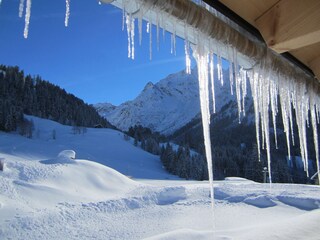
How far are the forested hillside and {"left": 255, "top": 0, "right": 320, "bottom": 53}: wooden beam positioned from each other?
66.8 meters

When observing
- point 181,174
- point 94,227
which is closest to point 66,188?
point 94,227

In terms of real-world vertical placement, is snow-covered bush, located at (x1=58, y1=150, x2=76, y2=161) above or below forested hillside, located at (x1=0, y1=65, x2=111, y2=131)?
below

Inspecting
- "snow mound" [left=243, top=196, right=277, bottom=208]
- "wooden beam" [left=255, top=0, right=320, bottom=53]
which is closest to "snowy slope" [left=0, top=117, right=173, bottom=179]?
"snow mound" [left=243, top=196, right=277, bottom=208]

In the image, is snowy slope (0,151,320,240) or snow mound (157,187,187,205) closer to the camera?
snowy slope (0,151,320,240)

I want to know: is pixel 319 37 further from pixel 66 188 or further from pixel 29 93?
pixel 29 93

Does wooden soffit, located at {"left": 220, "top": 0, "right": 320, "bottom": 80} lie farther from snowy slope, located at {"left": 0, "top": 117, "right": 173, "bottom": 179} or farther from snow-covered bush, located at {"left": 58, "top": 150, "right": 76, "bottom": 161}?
snowy slope, located at {"left": 0, "top": 117, "right": 173, "bottom": 179}

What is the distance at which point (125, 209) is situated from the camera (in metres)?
12.0

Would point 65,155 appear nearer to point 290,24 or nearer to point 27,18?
point 27,18

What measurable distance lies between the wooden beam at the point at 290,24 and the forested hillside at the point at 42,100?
219 feet

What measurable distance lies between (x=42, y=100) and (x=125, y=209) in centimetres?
7222

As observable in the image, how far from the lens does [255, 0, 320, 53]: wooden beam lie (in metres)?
1.58

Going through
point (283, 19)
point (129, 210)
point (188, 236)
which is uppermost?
point (283, 19)

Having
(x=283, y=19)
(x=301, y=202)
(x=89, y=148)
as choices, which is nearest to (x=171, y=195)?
(x=301, y=202)

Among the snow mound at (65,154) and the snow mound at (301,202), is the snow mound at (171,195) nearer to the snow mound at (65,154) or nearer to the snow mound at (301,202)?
the snow mound at (301,202)
